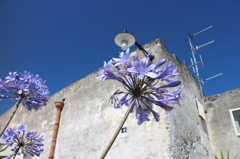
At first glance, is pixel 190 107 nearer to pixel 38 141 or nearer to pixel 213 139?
pixel 213 139

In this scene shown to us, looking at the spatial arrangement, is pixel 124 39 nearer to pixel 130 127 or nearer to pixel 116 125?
pixel 130 127

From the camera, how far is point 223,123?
6.85 metres

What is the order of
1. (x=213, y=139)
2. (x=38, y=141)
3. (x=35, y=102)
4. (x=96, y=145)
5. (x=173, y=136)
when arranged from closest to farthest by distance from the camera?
(x=35, y=102), (x=38, y=141), (x=173, y=136), (x=96, y=145), (x=213, y=139)

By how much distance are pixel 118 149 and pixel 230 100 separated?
4.58 metres

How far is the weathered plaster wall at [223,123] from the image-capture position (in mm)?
6425

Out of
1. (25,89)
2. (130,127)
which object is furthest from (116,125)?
(25,89)

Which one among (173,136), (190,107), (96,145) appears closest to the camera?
(173,136)

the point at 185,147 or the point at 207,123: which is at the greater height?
the point at 207,123

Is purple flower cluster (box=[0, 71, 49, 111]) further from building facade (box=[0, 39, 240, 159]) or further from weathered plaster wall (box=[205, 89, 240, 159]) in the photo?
weathered plaster wall (box=[205, 89, 240, 159])

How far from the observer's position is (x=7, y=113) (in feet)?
45.5

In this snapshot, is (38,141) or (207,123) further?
(207,123)

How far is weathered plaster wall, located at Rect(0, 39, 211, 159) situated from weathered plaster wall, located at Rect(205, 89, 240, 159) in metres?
0.51

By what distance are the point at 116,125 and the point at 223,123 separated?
396 centimetres

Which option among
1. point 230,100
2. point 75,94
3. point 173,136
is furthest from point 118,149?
point 230,100
